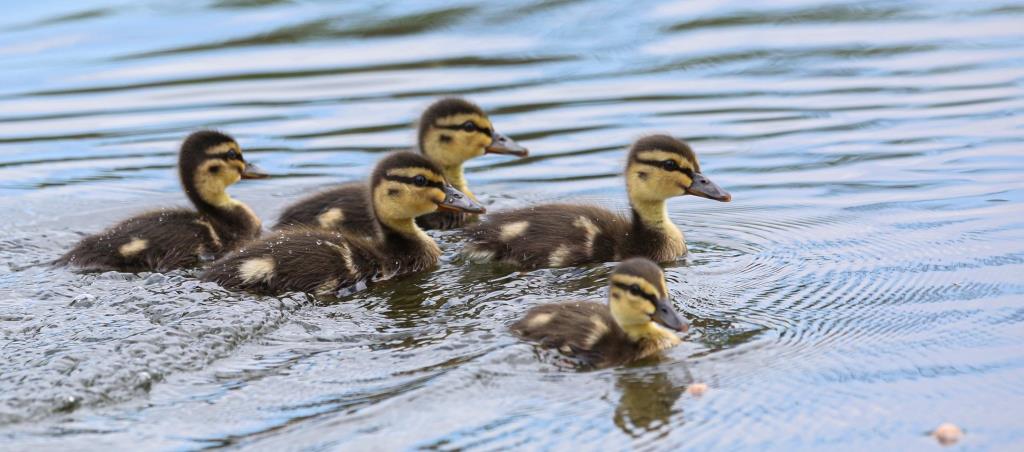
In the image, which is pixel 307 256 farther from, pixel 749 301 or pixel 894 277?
pixel 894 277

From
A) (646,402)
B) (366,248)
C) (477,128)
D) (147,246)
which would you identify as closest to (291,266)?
(366,248)

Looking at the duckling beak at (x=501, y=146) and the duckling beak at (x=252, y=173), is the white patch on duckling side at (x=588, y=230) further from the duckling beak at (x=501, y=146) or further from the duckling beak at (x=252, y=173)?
the duckling beak at (x=252, y=173)

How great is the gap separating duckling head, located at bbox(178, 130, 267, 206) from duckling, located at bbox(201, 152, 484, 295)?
2.30 feet

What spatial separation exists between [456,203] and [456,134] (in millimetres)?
982

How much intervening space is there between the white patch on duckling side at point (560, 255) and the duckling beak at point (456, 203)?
1.51 feet

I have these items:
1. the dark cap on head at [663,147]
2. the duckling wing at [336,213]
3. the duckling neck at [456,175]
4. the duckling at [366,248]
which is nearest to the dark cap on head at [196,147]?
the duckling wing at [336,213]

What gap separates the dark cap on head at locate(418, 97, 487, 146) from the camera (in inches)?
294

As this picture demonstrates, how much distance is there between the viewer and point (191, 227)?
6.48 m

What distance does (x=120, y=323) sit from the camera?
5.24 metres

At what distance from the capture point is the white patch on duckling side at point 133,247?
6.19 meters

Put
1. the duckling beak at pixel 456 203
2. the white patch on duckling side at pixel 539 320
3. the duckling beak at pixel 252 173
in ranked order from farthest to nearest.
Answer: the duckling beak at pixel 252 173 → the duckling beak at pixel 456 203 → the white patch on duckling side at pixel 539 320

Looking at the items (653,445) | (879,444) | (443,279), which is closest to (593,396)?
(653,445)

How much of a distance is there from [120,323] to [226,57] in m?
6.24

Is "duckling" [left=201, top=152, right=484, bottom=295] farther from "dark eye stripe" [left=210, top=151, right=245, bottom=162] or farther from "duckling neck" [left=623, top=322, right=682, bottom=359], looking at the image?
"duckling neck" [left=623, top=322, right=682, bottom=359]
